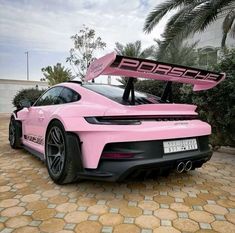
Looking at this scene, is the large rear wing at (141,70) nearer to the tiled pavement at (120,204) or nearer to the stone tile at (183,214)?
the tiled pavement at (120,204)

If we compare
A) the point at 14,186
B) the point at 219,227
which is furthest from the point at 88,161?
the point at 219,227

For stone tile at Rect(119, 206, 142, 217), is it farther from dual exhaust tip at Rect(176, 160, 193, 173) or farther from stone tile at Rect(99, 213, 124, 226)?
dual exhaust tip at Rect(176, 160, 193, 173)

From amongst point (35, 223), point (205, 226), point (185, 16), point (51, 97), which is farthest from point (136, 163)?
point (185, 16)

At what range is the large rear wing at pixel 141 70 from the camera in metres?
2.35

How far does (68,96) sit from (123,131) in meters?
1.19

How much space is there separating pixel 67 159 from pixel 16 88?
17458 mm

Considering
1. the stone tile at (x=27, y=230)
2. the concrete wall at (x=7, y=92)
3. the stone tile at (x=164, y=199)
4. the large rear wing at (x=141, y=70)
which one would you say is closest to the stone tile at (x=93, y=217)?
the stone tile at (x=27, y=230)

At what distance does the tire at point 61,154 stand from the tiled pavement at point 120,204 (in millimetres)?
156

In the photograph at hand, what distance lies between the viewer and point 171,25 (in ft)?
27.5

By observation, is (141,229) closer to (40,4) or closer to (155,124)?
(155,124)

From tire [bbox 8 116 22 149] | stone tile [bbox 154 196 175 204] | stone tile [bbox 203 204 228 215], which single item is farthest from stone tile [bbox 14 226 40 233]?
tire [bbox 8 116 22 149]

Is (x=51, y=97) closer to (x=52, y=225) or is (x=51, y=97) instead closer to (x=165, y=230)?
(x=52, y=225)

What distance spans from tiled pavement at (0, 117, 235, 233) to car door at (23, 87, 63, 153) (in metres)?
0.54

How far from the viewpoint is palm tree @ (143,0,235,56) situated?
7.71 metres
